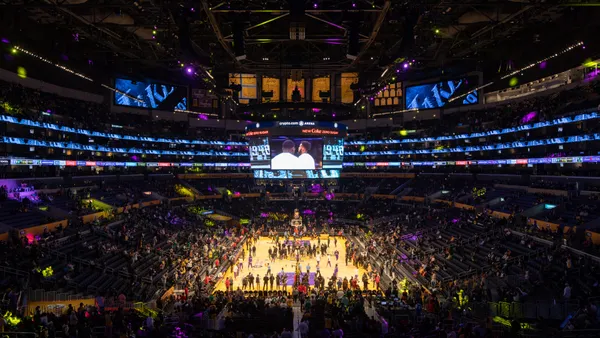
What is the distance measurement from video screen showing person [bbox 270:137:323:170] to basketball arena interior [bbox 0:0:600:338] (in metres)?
0.20

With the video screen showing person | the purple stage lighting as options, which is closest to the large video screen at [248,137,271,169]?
the video screen showing person

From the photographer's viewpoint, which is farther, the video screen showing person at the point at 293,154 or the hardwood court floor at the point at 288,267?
the video screen showing person at the point at 293,154

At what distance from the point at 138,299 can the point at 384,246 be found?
1832cm

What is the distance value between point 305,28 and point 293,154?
1679 centimetres

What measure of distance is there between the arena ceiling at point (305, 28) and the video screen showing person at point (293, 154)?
7.52 m

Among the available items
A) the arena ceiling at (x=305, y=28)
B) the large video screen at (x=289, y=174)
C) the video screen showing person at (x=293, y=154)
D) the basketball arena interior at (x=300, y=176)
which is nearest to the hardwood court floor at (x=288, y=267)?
the basketball arena interior at (x=300, y=176)

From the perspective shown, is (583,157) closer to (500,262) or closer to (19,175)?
(500,262)

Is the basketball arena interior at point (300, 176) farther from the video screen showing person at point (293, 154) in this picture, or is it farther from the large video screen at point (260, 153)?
the large video screen at point (260, 153)

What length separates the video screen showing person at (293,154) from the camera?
45812mm

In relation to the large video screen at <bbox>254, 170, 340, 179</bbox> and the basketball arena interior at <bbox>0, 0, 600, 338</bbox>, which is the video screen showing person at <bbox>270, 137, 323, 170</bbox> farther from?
the large video screen at <bbox>254, 170, 340, 179</bbox>

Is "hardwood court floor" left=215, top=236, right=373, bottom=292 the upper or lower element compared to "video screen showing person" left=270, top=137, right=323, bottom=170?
lower

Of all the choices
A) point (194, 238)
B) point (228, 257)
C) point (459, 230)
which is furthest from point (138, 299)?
point (459, 230)

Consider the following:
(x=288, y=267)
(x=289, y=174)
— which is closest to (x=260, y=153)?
(x=289, y=174)

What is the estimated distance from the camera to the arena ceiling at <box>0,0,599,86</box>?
22906 mm
